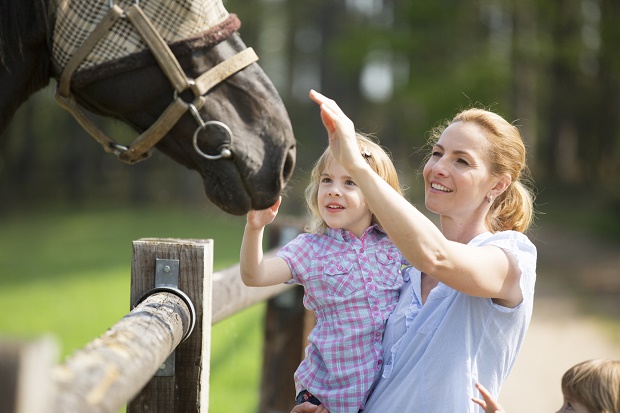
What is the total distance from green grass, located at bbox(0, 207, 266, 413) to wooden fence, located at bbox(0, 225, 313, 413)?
113 mm

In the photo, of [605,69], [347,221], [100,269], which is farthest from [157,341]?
[605,69]

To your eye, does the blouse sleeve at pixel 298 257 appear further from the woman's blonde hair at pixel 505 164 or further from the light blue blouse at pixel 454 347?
the woman's blonde hair at pixel 505 164

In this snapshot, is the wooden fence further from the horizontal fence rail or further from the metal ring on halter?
the metal ring on halter

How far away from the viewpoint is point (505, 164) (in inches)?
90.6

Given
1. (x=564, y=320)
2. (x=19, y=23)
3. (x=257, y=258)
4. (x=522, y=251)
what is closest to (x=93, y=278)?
(x=564, y=320)

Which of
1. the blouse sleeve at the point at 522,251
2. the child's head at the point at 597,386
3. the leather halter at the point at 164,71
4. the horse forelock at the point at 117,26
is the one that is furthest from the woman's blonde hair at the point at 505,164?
the horse forelock at the point at 117,26

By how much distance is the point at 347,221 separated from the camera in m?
2.39

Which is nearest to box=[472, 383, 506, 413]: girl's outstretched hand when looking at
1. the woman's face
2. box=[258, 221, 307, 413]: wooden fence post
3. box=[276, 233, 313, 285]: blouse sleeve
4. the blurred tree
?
the woman's face

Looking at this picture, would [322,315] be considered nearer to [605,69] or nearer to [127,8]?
[127,8]

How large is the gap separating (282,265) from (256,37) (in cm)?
2910

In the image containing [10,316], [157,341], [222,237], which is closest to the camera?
[157,341]

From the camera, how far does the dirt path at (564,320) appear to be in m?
5.87

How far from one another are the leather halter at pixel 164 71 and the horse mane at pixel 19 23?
0.53 feet

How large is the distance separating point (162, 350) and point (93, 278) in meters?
9.80
